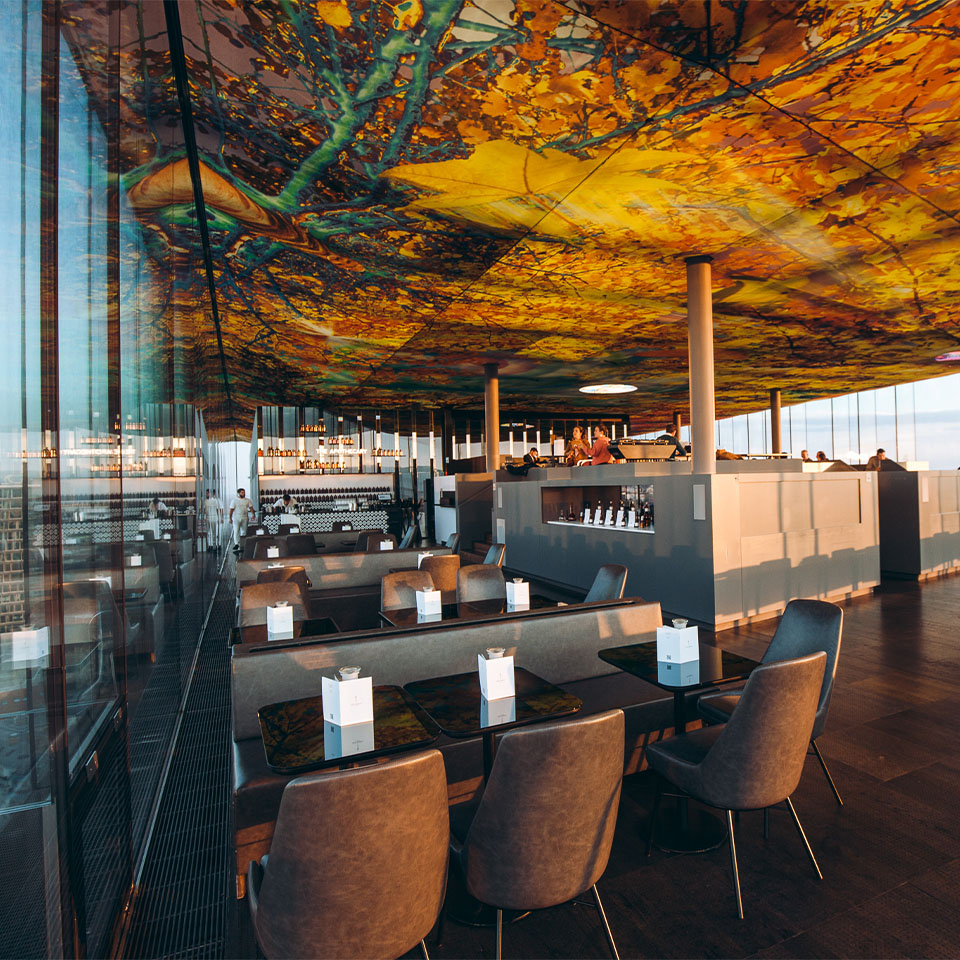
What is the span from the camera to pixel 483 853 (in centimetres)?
151

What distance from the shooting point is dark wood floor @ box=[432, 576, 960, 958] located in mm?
1832

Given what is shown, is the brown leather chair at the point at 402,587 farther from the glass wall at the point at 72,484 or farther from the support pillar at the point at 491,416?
the support pillar at the point at 491,416

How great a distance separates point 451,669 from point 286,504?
1314cm

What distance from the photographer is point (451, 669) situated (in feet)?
9.45

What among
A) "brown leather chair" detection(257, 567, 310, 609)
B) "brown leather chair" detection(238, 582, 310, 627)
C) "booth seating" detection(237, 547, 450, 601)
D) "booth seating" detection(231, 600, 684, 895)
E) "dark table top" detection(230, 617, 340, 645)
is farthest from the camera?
"booth seating" detection(237, 547, 450, 601)

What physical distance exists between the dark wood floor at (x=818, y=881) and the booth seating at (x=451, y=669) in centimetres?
42

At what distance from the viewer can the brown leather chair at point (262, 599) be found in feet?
12.4

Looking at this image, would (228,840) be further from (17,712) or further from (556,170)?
(556,170)

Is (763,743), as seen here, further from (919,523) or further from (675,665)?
(919,523)

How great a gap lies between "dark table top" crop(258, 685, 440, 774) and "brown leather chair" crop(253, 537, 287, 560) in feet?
14.5

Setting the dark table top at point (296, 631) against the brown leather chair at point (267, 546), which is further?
the brown leather chair at point (267, 546)

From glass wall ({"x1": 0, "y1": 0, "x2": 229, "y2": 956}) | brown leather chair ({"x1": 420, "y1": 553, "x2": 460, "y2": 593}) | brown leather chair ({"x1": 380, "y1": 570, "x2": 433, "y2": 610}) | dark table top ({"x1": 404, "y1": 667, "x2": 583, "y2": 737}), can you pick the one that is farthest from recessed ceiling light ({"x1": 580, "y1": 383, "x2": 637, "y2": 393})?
dark table top ({"x1": 404, "y1": 667, "x2": 583, "y2": 737})

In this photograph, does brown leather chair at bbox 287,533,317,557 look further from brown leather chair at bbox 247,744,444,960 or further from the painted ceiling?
brown leather chair at bbox 247,744,444,960

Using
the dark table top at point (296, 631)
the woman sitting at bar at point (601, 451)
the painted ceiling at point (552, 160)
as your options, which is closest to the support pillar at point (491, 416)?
the painted ceiling at point (552, 160)
